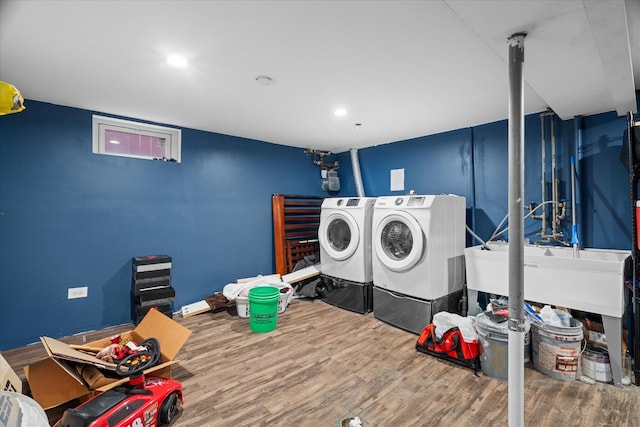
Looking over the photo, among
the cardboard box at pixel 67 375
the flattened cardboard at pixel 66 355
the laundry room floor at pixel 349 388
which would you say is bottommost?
the laundry room floor at pixel 349 388

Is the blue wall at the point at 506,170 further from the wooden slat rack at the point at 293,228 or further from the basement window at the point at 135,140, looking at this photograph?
the basement window at the point at 135,140

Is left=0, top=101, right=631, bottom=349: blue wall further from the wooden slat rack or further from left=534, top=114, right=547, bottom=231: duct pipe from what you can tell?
the wooden slat rack

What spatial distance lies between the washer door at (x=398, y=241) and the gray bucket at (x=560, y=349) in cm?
104

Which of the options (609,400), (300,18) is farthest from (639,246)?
(300,18)

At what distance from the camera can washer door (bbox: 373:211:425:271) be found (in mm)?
2730

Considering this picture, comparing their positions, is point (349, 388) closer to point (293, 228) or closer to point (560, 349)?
point (560, 349)

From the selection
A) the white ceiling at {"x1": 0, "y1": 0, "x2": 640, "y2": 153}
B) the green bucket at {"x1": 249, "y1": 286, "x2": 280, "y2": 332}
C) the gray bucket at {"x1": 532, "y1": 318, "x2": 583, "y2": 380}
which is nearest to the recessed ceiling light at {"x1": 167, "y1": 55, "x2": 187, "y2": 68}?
the white ceiling at {"x1": 0, "y1": 0, "x2": 640, "y2": 153}

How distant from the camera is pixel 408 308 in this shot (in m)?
2.83

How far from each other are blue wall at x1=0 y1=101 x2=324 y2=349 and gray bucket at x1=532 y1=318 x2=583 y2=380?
3069mm

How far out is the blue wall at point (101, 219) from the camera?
8.24 ft

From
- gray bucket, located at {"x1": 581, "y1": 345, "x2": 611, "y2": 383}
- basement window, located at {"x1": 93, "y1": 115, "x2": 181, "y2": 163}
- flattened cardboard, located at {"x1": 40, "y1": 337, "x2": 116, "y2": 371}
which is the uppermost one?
basement window, located at {"x1": 93, "y1": 115, "x2": 181, "y2": 163}

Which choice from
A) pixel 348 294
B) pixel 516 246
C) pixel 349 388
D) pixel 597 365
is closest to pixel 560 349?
pixel 597 365

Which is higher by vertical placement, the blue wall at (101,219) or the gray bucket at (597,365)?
the blue wall at (101,219)

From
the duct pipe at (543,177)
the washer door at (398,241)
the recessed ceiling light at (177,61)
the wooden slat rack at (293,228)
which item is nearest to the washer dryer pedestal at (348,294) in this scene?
the washer door at (398,241)
